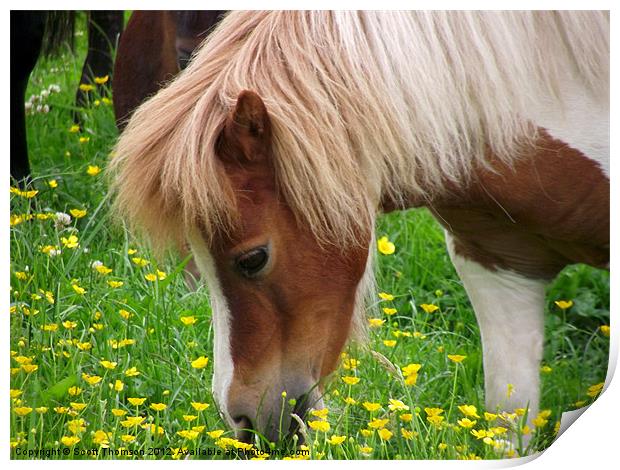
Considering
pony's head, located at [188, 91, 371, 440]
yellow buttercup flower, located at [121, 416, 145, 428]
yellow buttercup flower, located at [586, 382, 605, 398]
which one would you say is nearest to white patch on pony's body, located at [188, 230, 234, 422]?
pony's head, located at [188, 91, 371, 440]

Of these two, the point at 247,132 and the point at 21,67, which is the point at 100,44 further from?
the point at 247,132

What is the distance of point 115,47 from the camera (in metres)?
1.81

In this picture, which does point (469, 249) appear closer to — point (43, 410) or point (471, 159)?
point (471, 159)

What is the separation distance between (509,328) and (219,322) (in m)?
0.57

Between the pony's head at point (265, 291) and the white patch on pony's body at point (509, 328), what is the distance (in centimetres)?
34

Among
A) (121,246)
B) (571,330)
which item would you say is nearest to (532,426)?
(571,330)

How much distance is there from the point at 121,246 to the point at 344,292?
516 mm

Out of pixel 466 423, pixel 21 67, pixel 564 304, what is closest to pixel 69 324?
pixel 21 67

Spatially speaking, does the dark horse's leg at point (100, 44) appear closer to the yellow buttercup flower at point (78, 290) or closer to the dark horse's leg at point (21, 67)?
the dark horse's leg at point (21, 67)

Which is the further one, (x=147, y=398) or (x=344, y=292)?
(x=147, y=398)

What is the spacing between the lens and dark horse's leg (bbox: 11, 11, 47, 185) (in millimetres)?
1582

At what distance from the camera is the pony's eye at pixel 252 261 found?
1412 mm

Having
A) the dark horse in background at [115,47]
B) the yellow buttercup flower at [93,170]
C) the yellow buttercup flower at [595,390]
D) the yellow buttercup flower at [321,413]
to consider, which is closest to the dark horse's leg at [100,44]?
the dark horse in background at [115,47]
